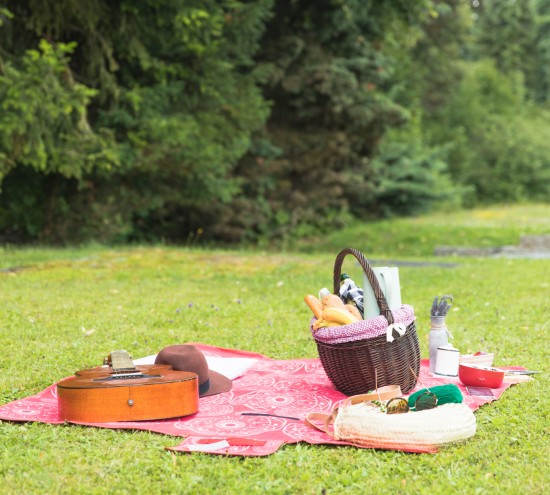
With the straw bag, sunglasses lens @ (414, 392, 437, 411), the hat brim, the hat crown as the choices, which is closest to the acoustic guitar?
the hat crown

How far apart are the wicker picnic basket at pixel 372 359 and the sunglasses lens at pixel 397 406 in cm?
48

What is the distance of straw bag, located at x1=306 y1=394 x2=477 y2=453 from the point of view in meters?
3.57

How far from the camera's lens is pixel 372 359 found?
434cm

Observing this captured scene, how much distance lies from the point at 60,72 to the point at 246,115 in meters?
4.15

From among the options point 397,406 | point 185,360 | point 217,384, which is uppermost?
point 185,360

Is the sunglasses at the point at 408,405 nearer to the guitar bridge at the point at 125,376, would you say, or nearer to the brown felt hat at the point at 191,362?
the brown felt hat at the point at 191,362

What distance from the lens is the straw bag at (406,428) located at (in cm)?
357

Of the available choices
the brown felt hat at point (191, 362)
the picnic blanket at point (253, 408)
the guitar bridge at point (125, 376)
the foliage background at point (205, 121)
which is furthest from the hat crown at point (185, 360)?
the foliage background at point (205, 121)

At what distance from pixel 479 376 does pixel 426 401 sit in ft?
2.85

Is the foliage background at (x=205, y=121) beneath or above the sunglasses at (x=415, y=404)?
above

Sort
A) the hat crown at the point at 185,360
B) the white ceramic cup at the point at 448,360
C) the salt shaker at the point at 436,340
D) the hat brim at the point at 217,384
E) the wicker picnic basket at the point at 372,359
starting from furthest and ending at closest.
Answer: the salt shaker at the point at 436,340
the white ceramic cup at the point at 448,360
the hat brim at the point at 217,384
the hat crown at the point at 185,360
the wicker picnic basket at the point at 372,359

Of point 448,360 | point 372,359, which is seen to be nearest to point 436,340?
point 448,360

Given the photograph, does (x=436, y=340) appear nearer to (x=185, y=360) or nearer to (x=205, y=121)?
(x=185, y=360)

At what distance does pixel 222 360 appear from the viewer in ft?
17.5
